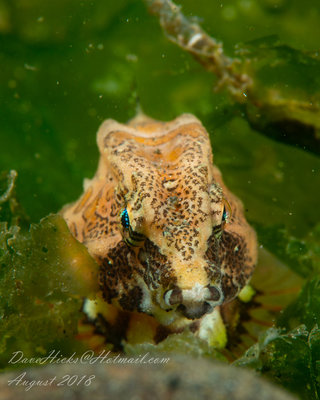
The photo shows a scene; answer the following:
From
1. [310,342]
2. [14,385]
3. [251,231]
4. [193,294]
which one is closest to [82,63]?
[251,231]

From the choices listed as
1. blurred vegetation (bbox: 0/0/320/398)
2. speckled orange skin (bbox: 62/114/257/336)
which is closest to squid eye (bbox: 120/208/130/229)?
speckled orange skin (bbox: 62/114/257/336)

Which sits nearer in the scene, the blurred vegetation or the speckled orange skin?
the speckled orange skin

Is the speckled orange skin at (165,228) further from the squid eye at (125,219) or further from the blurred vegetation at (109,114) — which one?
the blurred vegetation at (109,114)

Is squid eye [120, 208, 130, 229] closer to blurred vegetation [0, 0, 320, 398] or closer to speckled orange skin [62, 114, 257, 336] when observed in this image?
speckled orange skin [62, 114, 257, 336]

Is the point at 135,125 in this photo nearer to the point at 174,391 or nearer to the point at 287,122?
the point at 287,122

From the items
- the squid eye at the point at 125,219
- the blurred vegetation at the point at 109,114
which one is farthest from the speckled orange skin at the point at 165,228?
the blurred vegetation at the point at 109,114

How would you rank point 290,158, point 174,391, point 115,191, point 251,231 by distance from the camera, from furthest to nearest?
point 290,158
point 251,231
point 115,191
point 174,391
